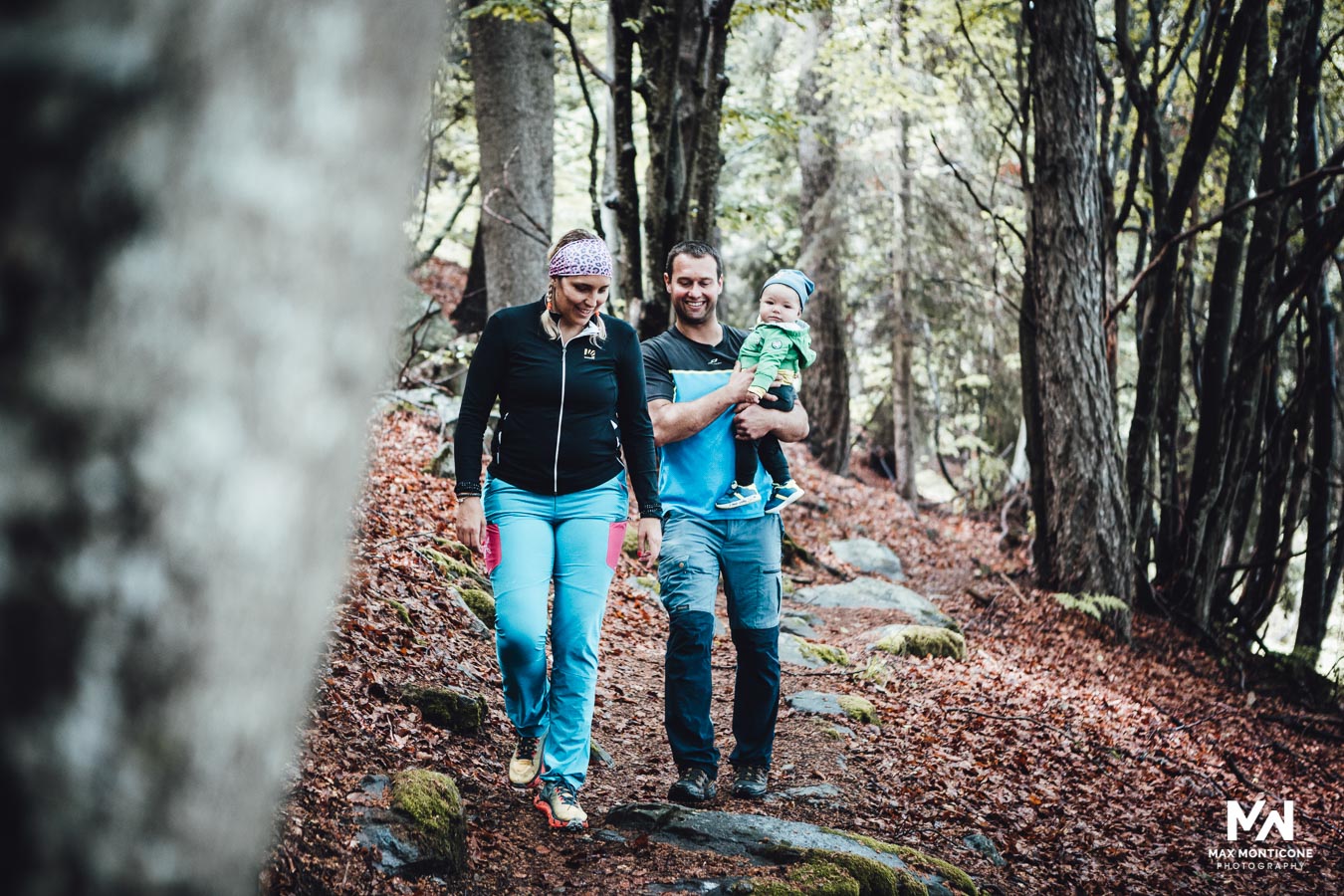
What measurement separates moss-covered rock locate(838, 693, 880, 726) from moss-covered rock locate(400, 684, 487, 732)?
2.74 m

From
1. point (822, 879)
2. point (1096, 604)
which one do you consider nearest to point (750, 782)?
point (822, 879)

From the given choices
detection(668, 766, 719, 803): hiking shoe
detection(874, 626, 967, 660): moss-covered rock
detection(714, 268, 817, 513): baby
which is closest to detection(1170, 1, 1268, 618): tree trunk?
detection(874, 626, 967, 660): moss-covered rock

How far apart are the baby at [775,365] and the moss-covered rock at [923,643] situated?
13.4ft

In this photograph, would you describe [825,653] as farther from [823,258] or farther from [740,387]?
[823,258]

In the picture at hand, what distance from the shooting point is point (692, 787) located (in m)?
4.57

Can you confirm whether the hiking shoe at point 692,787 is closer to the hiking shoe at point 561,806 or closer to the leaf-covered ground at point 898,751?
the leaf-covered ground at point 898,751

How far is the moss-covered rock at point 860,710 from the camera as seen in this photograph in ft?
22.0

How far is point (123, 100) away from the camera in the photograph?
2.49 feet

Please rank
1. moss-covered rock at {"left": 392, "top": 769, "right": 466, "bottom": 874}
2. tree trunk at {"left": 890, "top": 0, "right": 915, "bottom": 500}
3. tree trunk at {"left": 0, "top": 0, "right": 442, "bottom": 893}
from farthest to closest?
1. tree trunk at {"left": 890, "top": 0, "right": 915, "bottom": 500}
2. moss-covered rock at {"left": 392, "top": 769, "right": 466, "bottom": 874}
3. tree trunk at {"left": 0, "top": 0, "right": 442, "bottom": 893}

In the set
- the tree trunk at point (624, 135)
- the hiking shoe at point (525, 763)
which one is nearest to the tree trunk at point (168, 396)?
the hiking shoe at point (525, 763)

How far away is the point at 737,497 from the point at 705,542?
0.27 m

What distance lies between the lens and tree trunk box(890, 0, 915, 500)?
17078 mm

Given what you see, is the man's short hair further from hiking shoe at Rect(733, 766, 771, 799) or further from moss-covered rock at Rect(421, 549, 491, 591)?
moss-covered rock at Rect(421, 549, 491, 591)

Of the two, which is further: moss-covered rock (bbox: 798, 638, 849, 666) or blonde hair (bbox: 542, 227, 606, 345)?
moss-covered rock (bbox: 798, 638, 849, 666)
